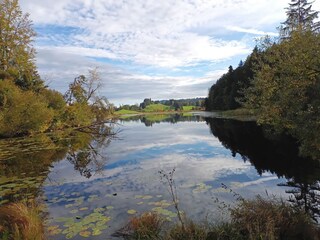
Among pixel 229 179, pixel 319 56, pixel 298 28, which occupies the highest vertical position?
pixel 298 28

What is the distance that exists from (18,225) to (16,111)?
22.9 meters

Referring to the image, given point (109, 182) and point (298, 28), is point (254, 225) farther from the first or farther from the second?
point (298, 28)

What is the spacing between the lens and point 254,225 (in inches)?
232

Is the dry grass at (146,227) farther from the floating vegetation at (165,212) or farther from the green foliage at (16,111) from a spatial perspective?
the green foliage at (16,111)

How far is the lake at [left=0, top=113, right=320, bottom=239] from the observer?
8.22m

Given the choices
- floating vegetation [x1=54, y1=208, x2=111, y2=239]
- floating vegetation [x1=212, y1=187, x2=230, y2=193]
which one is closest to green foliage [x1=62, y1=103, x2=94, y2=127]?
floating vegetation [x1=212, y1=187, x2=230, y2=193]

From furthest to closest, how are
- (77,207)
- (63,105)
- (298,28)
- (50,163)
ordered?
(63,105) < (298,28) < (50,163) < (77,207)

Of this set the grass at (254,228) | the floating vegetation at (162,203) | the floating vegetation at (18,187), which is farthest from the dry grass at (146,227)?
the floating vegetation at (18,187)

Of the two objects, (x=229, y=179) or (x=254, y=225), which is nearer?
(x=254, y=225)

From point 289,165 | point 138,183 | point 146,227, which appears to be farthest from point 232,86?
point 146,227

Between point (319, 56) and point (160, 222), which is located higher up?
point (319, 56)

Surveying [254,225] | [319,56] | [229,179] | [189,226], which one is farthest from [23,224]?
[319,56]

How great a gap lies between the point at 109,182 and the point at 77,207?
3.33 m

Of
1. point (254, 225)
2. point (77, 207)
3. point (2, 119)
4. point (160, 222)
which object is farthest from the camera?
point (2, 119)
